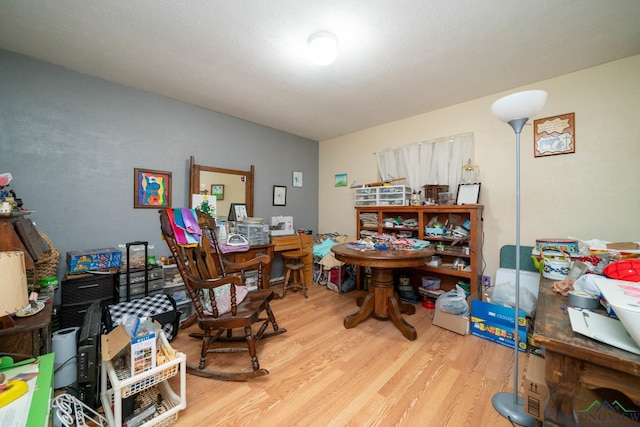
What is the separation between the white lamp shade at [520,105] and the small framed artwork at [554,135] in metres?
1.44

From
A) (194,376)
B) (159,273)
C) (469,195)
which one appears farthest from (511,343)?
(159,273)

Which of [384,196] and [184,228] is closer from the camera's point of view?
[184,228]

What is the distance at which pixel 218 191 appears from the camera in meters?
3.21

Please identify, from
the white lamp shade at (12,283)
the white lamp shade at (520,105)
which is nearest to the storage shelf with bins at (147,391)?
the white lamp shade at (12,283)

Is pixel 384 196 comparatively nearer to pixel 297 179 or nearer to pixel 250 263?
pixel 297 179

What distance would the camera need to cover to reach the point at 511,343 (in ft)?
6.60

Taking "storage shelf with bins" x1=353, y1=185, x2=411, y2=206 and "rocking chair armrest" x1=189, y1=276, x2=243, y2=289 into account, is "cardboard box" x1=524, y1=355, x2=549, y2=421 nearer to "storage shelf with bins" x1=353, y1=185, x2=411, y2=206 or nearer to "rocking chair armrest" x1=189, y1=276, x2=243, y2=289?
"rocking chair armrest" x1=189, y1=276, x2=243, y2=289

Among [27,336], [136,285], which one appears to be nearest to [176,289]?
[136,285]

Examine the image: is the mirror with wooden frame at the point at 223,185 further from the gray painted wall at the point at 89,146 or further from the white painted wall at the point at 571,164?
the white painted wall at the point at 571,164

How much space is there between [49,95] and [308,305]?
3.29m

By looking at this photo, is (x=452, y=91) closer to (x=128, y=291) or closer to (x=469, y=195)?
(x=469, y=195)

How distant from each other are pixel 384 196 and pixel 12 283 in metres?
3.17

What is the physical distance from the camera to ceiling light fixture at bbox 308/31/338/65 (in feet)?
5.71

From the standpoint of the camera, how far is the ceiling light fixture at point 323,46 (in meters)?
1.74
